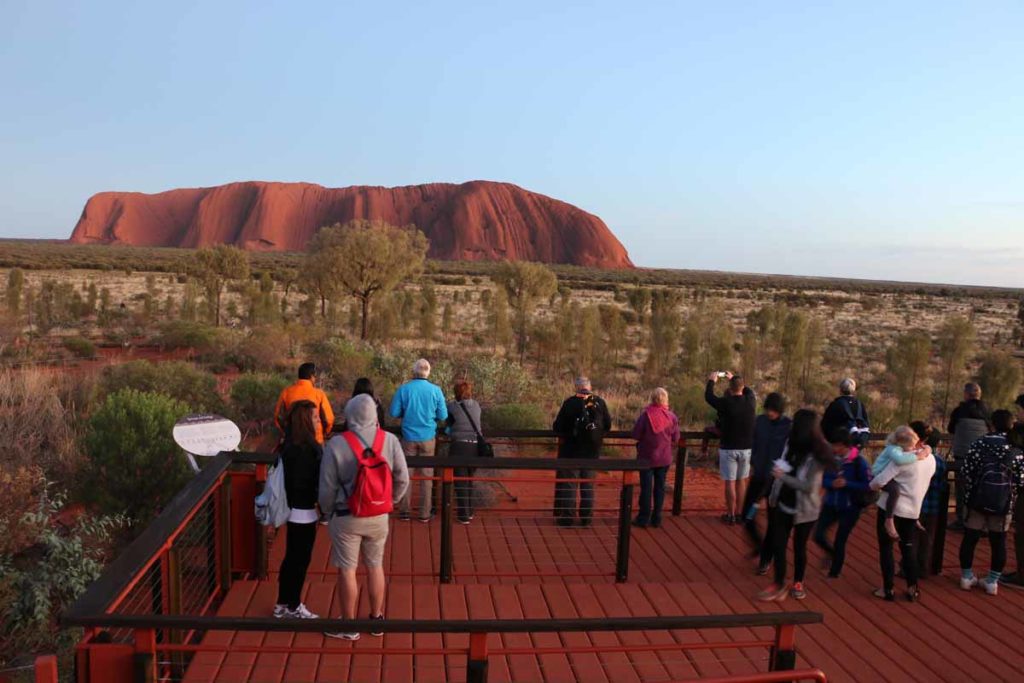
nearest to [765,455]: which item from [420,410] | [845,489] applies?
[845,489]

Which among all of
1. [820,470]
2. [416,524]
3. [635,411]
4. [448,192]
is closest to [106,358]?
[635,411]

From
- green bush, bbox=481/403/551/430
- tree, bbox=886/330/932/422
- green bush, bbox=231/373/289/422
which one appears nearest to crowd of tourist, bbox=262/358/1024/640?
green bush, bbox=481/403/551/430

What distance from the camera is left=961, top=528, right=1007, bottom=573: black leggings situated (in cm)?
522

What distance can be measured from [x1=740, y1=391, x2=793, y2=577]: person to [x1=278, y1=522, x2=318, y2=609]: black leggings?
10.7ft

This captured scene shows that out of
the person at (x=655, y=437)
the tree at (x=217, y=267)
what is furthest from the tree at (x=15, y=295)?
the person at (x=655, y=437)

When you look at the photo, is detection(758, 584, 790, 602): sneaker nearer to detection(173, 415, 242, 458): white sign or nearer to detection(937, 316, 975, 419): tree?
detection(173, 415, 242, 458): white sign

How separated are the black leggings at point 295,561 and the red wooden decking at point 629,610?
220mm

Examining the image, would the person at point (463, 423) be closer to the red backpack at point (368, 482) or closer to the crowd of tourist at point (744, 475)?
the crowd of tourist at point (744, 475)

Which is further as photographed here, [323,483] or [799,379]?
[799,379]

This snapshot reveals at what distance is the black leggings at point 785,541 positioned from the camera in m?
4.89

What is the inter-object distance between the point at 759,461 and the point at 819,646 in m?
1.57

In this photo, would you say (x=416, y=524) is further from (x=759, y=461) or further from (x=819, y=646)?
(x=819, y=646)

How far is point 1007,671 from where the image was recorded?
422 cm

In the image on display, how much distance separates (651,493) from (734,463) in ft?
2.65
